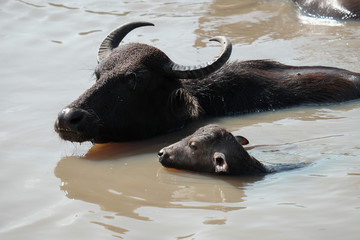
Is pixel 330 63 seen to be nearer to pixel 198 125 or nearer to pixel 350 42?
pixel 350 42

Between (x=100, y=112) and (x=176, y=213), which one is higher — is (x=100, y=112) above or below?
above

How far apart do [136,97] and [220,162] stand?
2097mm

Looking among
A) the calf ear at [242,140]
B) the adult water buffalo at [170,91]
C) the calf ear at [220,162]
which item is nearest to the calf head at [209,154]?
the calf ear at [220,162]

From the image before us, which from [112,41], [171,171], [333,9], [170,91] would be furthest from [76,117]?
[333,9]

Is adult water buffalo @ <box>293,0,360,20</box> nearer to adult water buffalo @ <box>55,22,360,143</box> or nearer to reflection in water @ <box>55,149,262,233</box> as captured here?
adult water buffalo @ <box>55,22,360,143</box>

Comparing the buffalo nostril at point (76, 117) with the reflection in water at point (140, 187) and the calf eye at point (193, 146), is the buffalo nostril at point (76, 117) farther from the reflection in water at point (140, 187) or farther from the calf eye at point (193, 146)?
the calf eye at point (193, 146)

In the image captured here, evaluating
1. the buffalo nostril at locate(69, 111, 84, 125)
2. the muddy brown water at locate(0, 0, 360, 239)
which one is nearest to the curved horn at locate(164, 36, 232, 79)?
the muddy brown water at locate(0, 0, 360, 239)

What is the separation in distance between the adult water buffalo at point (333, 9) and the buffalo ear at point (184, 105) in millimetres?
5835

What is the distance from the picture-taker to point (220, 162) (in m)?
7.58

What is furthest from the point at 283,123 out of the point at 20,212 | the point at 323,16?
the point at 323,16

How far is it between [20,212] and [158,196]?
121 centimetres

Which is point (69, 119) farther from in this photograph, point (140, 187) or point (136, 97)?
point (140, 187)

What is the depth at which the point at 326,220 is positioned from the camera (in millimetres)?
6242

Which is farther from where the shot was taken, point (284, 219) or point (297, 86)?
point (297, 86)
